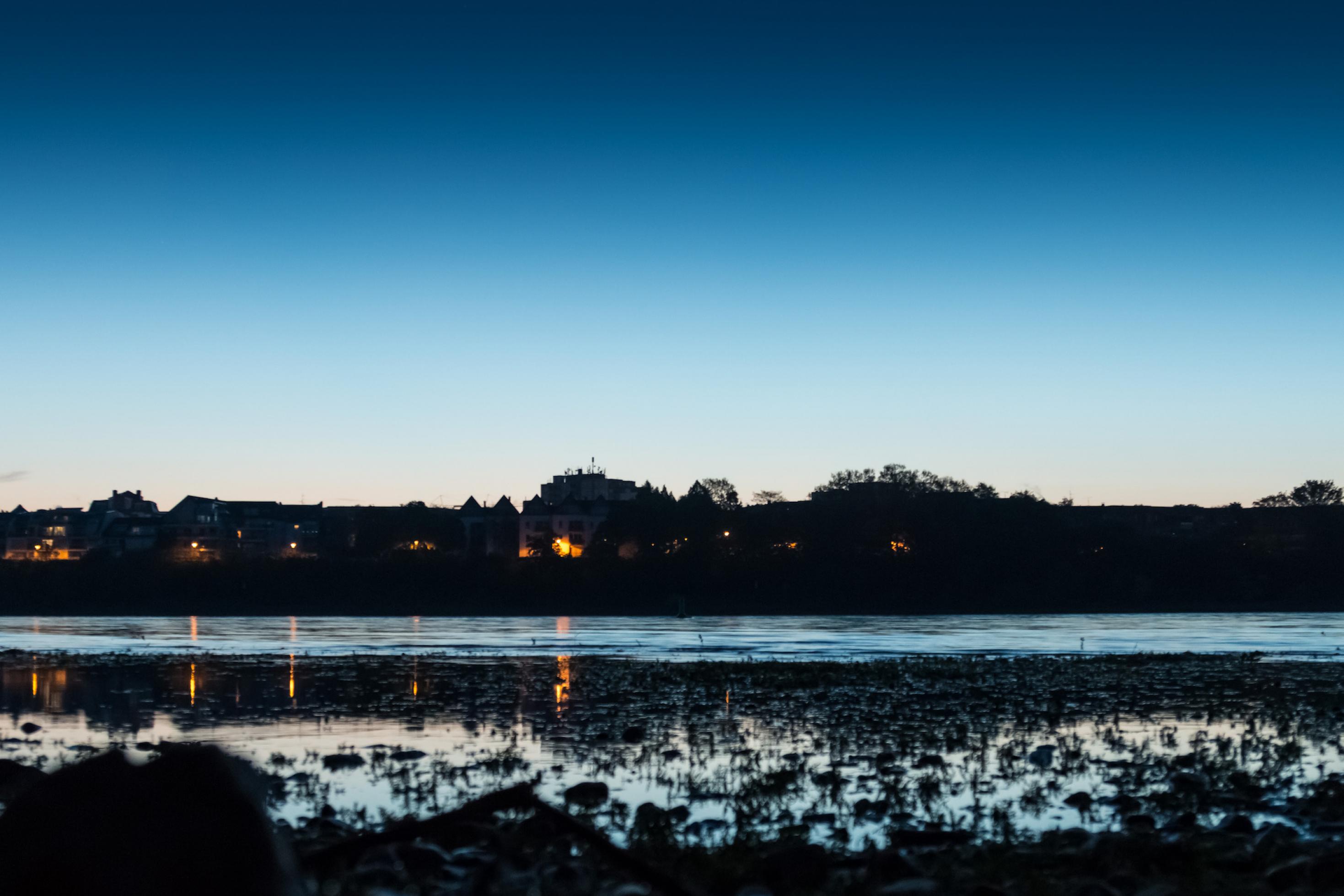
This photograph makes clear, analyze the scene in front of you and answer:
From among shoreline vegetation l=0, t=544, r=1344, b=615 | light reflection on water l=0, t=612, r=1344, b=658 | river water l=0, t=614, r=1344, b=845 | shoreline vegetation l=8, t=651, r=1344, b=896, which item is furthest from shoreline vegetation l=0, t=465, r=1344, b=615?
shoreline vegetation l=8, t=651, r=1344, b=896

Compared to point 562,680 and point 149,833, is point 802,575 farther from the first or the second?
point 149,833

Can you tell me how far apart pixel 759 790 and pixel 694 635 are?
57018 mm

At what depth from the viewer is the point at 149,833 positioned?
55.1 inches

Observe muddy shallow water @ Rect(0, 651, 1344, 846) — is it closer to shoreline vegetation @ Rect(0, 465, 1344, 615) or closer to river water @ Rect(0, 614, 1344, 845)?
river water @ Rect(0, 614, 1344, 845)

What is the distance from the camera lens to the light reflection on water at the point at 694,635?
52562 mm

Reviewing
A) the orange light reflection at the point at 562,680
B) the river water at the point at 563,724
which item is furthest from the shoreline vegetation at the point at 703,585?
the orange light reflection at the point at 562,680

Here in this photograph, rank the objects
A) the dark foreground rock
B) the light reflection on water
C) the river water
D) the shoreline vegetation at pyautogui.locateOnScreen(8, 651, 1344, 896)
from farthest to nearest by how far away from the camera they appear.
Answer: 1. the light reflection on water
2. the river water
3. the shoreline vegetation at pyautogui.locateOnScreen(8, 651, 1344, 896)
4. the dark foreground rock

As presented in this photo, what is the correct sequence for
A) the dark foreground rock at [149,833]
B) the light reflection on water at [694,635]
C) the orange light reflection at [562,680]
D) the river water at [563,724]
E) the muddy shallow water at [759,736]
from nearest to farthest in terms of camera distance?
the dark foreground rock at [149,833] → the muddy shallow water at [759,736] → the river water at [563,724] → the orange light reflection at [562,680] → the light reflection on water at [694,635]

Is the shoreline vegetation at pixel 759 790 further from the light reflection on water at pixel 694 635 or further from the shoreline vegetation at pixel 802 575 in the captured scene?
the shoreline vegetation at pixel 802 575

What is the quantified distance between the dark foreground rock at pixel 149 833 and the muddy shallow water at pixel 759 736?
9.87 ft

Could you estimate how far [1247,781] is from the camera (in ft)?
50.7

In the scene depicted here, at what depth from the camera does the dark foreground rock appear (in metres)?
1.38

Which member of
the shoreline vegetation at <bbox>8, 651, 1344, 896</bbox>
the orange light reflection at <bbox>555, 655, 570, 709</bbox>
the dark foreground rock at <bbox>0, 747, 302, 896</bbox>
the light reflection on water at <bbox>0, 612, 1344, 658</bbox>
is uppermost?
the dark foreground rock at <bbox>0, 747, 302, 896</bbox>

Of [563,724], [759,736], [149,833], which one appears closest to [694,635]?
[563,724]
